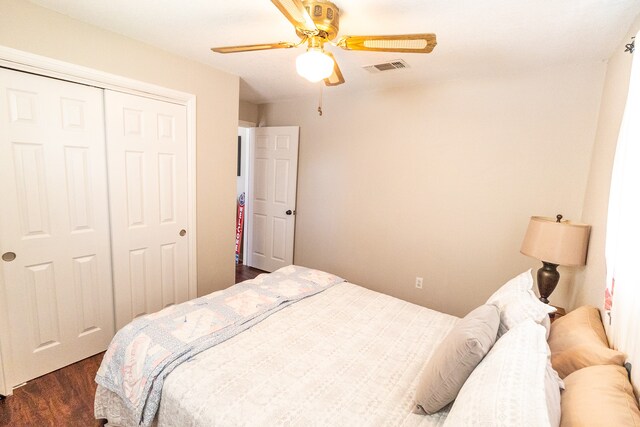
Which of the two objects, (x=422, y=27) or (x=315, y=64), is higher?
(x=422, y=27)

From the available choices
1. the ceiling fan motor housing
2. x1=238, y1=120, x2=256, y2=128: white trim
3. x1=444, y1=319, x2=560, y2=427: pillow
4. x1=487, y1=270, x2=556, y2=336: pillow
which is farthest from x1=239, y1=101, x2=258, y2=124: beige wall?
x1=444, y1=319, x2=560, y2=427: pillow

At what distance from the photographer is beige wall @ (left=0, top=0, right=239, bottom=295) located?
5.84 ft

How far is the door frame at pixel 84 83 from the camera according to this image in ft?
5.75

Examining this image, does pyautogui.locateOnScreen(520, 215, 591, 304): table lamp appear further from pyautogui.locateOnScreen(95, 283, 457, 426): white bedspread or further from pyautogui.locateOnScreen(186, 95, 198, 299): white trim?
pyautogui.locateOnScreen(186, 95, 198, 299): white trim

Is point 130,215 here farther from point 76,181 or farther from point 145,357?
point 145,357

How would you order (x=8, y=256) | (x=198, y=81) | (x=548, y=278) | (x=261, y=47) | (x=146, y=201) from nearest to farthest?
(x=261, y=47), (x=8, y=256), (x=548, y=278), (x=146, y=201), (x=198, y=81)

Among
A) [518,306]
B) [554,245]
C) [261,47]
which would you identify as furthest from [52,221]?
[554,245]

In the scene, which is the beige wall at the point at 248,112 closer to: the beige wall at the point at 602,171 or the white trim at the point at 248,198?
the white trim at the point at 248,198

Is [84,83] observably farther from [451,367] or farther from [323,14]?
[451,367]

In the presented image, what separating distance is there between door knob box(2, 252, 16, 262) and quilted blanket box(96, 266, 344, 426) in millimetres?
952

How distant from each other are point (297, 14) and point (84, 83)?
5.26 ft

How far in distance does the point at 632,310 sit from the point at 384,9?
173 cm

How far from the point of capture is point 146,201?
95.2 inches

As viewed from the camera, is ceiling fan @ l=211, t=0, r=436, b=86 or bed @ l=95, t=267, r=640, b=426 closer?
bed @ l=95, t=267, r=640, b=426
